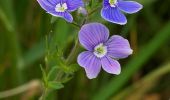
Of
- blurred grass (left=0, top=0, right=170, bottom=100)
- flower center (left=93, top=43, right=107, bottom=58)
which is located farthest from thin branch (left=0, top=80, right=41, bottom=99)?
flower center (left=93, top=43, right=107, bottom=58)

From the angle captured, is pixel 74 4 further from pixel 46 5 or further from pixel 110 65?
pixel 110 65

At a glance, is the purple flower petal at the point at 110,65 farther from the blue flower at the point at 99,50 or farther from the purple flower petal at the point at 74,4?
the purple flower petal at the point at 74,4


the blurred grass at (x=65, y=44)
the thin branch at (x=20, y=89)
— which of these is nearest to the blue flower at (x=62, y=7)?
the blurred grass at (x=65, y=44)

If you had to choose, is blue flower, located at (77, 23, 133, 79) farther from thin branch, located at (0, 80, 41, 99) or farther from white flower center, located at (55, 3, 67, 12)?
thin branch, located at (0, 80, 41, 99)

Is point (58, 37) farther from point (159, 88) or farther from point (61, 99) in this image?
point (159, 88)

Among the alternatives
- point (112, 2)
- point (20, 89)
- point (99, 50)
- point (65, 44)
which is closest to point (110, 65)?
→ point (99, 50)
